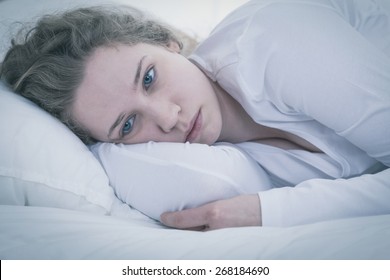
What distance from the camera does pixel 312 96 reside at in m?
0.80

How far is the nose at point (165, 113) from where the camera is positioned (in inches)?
34.0

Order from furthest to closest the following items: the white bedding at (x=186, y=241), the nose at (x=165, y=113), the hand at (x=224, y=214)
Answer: the nose at (x=165, y=113)
the hand at (x=224, y=214)
the white bedding at (x=186, y=241)

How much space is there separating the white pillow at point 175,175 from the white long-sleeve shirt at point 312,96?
79 millimetres

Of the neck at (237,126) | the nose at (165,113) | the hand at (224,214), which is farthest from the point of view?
the neck at (237,126)

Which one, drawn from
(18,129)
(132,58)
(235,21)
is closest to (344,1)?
(235,21)

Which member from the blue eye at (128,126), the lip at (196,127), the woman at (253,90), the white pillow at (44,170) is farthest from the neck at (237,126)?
the white pillow at (44,170)

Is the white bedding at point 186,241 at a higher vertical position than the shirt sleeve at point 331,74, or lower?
lower

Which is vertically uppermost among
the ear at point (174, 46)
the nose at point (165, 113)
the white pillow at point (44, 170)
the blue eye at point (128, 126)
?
the ear at point (174, 46)

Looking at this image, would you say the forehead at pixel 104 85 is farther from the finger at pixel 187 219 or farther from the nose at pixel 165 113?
the finger at pixel 187 219

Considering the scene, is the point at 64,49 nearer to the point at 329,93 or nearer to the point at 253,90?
the point at 253,90

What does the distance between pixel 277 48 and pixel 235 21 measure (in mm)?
151

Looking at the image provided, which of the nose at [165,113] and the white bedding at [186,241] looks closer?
the white bedding at [186,241]

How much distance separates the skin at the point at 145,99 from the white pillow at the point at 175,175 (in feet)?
0.14

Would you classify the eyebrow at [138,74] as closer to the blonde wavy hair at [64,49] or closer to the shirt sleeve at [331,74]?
the blonde wavy hair at [64,49]
